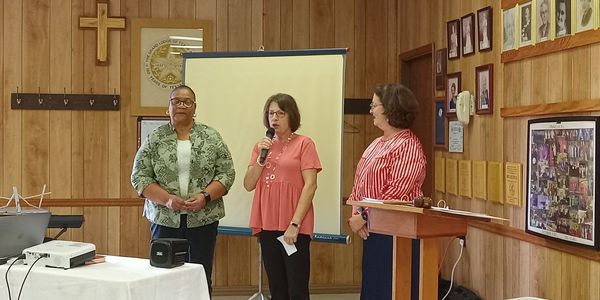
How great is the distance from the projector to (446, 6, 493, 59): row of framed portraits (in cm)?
245

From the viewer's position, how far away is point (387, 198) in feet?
10.8

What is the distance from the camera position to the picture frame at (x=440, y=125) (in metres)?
4.52

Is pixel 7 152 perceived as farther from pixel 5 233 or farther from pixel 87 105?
pixel 5 233

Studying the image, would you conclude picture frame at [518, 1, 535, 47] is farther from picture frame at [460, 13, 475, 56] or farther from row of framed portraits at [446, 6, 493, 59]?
picture frame at [460, 13, 475, 56]

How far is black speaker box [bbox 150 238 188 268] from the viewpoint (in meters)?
2.42

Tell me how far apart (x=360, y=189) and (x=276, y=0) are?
231cm

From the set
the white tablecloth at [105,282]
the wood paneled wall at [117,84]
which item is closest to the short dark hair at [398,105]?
the white tablecloth at [105,282]

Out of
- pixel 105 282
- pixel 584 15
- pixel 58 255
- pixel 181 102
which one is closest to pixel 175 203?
pixel 181 102

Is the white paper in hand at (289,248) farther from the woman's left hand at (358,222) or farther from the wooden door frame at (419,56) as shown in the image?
the wooden door frame at (419,56)

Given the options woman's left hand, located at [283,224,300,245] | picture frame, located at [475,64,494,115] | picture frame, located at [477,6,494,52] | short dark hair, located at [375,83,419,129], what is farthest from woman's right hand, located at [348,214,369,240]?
picture frame, located at [477,6,494,52]

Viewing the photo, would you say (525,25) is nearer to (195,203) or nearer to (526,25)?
(526,25)

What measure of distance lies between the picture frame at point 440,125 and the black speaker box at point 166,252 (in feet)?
8.12

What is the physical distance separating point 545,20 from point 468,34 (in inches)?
34.3

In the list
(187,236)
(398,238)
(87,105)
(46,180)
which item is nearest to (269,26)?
(87,105)
